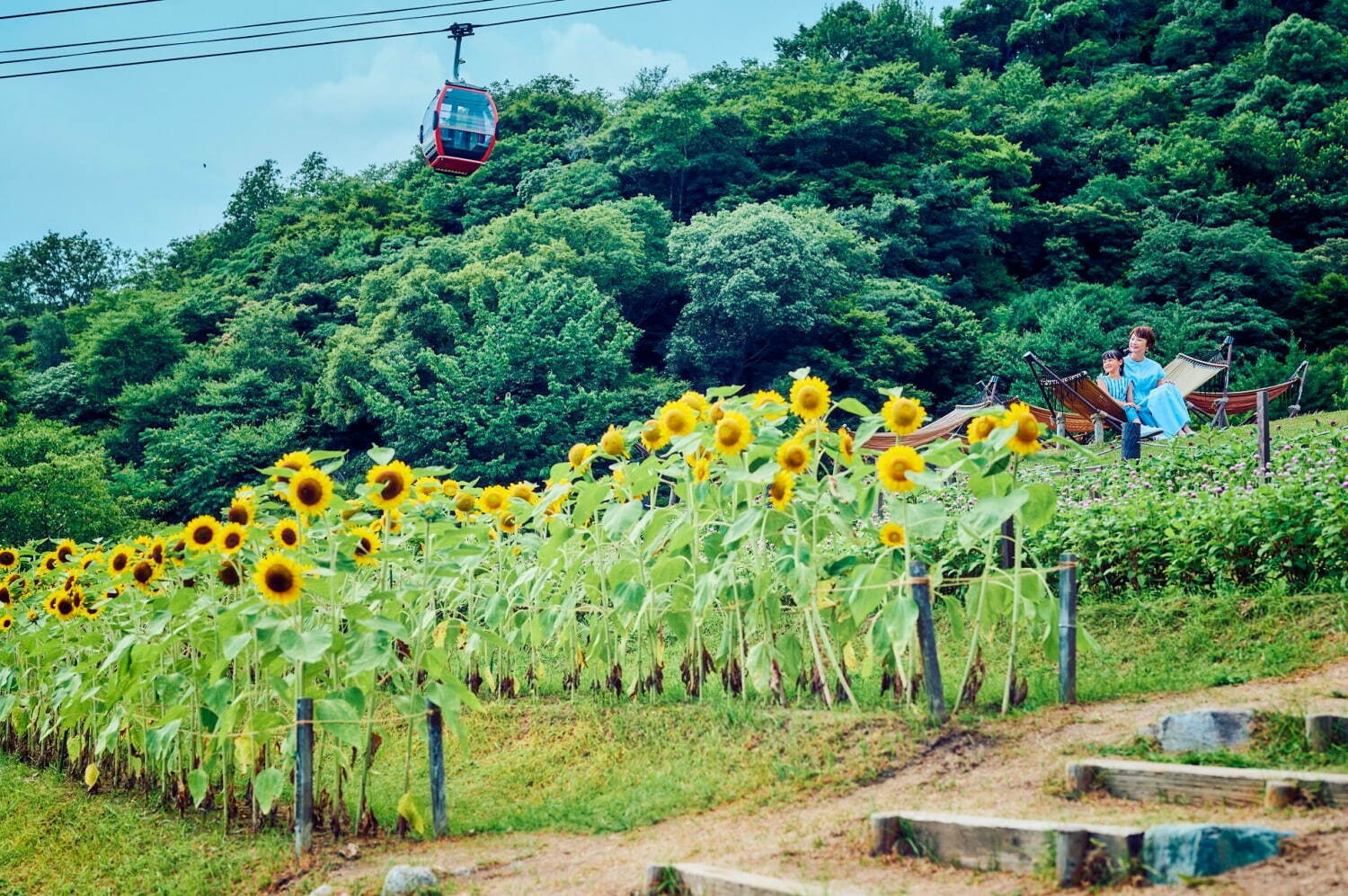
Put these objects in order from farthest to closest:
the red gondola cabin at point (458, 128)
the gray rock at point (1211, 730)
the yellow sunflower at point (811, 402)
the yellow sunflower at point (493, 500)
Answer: the red gondola cabin at point (458, 128)
the yellow sunflower at point (493, 500)
the yellow sunflower at point (811, 402)
the gray rock at point (1211, 730)

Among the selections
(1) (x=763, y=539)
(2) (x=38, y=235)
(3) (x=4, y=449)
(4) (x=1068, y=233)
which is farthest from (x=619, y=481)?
(2) (x=38, y=235)

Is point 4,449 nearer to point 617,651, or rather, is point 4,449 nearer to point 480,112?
point 480,112

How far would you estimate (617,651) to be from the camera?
3.61 meters

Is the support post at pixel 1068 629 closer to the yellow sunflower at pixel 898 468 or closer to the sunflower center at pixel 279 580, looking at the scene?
the yellow sunflower at pixel 898 468

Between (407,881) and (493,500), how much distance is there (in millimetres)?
1542

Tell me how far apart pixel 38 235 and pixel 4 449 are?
78.9 feet

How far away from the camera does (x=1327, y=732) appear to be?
2449 millimetres

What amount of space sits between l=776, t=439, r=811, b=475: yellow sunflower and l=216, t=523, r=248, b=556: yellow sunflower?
1456 millimetres

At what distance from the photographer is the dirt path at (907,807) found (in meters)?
2.08

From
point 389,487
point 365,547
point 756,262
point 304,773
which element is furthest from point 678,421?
point 756,262

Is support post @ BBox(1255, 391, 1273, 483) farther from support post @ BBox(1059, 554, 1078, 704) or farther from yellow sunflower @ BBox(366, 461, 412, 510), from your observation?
yellow sunflower @ BBox(366, 461, 412, 510)

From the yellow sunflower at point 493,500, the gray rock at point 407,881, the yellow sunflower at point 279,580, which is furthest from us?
the yellow sunflower at point 493,500

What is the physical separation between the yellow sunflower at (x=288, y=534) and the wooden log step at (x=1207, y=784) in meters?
1.95

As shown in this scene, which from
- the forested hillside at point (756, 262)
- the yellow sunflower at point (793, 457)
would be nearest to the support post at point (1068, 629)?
the yellow sunflower at point (793, 457)
